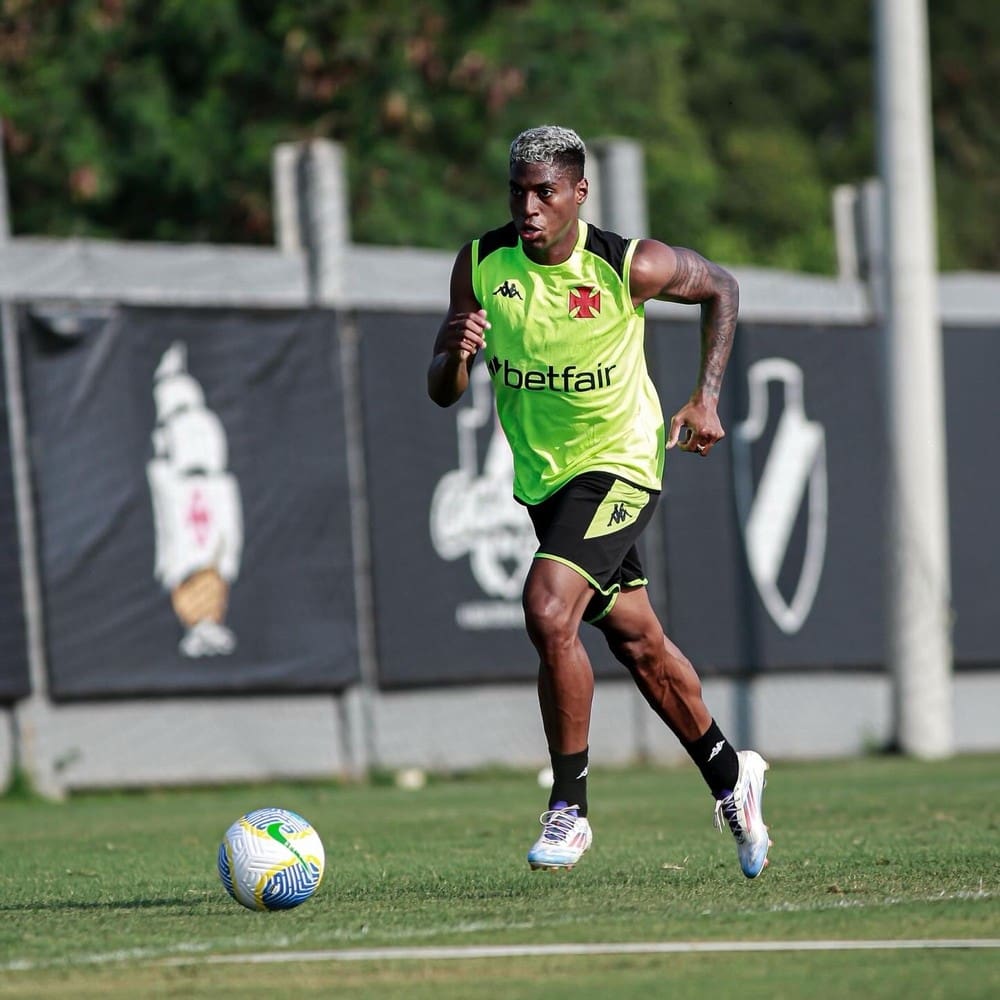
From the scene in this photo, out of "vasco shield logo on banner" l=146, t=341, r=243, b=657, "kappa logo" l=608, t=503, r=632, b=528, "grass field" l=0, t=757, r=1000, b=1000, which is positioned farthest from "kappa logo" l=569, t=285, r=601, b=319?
"vasco shield logo on banner" l=146, t=341, r=243, b=657

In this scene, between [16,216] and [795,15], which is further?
[795,15]

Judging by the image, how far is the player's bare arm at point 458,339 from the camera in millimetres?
7410

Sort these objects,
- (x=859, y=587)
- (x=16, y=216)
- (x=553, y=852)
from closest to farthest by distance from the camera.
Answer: (x=553, y=852), (x=859, y=587), (x=16, y=216)

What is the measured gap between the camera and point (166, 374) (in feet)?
52.1

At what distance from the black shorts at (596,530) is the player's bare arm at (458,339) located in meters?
0.53

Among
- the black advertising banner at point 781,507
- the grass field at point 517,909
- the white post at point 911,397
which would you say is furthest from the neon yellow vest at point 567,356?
the white post at point 911,397

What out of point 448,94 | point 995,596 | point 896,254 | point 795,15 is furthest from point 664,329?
point 795,15

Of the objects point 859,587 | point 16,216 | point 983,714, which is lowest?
point 983,714

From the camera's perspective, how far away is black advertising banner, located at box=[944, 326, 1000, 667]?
65.7 feet

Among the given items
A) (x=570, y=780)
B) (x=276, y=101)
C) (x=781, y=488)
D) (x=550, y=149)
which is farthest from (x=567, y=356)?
(x=276, y=101)

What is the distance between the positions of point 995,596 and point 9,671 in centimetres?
929

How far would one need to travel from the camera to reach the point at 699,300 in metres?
7.86

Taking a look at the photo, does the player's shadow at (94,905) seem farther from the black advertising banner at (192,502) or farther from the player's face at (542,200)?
the black advertising banner at (192,502)

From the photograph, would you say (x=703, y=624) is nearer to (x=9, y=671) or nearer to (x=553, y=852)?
(x=9, y=671)
